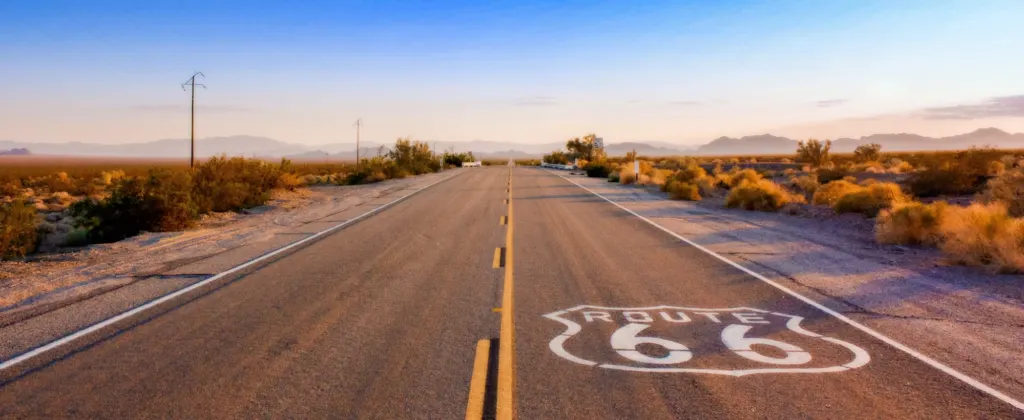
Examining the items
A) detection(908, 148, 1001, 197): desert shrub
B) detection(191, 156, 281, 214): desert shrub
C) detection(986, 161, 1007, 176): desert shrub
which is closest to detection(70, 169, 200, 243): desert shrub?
detection(191, 156, 281, 214): desert shrub

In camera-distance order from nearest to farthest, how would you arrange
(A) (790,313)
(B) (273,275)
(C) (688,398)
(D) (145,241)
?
(C) (688,398) < (A) (790,313) < (B) (273,275) < (D) (145,241)

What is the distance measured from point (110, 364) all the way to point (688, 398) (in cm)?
481

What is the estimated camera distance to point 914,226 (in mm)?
13867

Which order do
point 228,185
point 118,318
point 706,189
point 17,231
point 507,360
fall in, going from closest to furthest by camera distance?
point 507,360, point 118,318, point 17,231, point 228,185, point 706,189

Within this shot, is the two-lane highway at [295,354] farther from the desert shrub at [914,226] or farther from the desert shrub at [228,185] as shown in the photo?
the desert shrub at [228,185]

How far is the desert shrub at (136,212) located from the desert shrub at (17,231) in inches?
59.8

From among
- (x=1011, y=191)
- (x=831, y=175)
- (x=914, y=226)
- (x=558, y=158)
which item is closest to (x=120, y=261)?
(x=914, y=226)

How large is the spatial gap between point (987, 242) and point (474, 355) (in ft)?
31.2

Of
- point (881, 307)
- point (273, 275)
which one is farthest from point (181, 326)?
point (881, 307)

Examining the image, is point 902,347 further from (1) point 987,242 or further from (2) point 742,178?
(2) point 742,178

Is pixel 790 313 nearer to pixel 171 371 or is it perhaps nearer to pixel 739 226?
pixel 171 371

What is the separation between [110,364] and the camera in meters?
5.88

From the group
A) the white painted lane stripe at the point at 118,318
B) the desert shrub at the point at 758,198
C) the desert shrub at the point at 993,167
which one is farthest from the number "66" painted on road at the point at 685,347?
the desert shrub at the point at 993,167

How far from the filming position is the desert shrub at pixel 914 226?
13.7m
